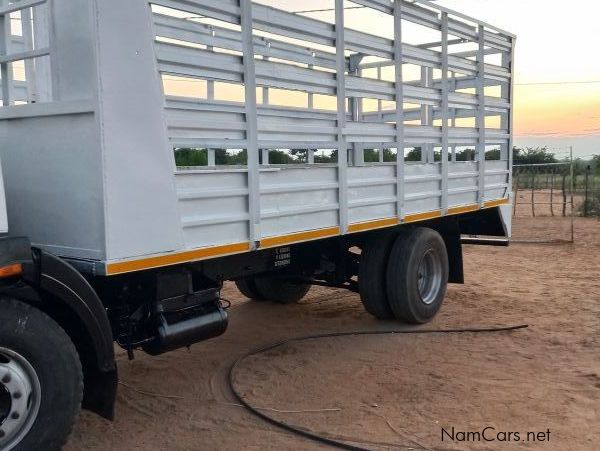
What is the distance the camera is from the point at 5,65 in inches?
146

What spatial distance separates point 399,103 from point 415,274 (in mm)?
1778

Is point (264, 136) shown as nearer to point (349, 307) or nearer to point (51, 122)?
point (51, 122)

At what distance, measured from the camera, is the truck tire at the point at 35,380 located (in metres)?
3.08

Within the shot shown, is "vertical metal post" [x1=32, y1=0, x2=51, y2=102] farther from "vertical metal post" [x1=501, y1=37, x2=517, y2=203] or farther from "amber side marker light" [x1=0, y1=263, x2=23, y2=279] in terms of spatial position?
"vertical metal post" [x1=501, y1=37, x2=517, y2=203]

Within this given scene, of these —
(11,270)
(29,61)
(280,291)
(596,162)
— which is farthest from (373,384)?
(596,162)

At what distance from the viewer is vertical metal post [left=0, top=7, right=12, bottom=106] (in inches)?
144

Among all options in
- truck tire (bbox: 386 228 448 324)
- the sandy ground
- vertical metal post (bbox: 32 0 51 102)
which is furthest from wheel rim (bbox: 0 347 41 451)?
truck tire (bbox: 386 228 448 324)

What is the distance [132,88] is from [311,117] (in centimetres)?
162

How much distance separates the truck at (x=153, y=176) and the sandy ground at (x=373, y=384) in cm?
59

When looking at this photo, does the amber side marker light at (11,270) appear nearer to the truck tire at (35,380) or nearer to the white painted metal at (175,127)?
the truck tire at (35,380)

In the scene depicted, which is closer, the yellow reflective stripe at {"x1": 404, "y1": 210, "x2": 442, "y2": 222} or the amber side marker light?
the amber side marker light

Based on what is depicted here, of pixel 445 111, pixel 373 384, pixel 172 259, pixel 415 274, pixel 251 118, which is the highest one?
pixel 445 111

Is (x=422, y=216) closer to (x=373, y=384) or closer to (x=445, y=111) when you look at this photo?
(x=445, y=111)

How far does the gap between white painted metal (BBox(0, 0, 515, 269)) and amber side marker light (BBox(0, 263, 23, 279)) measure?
40 centimetres
